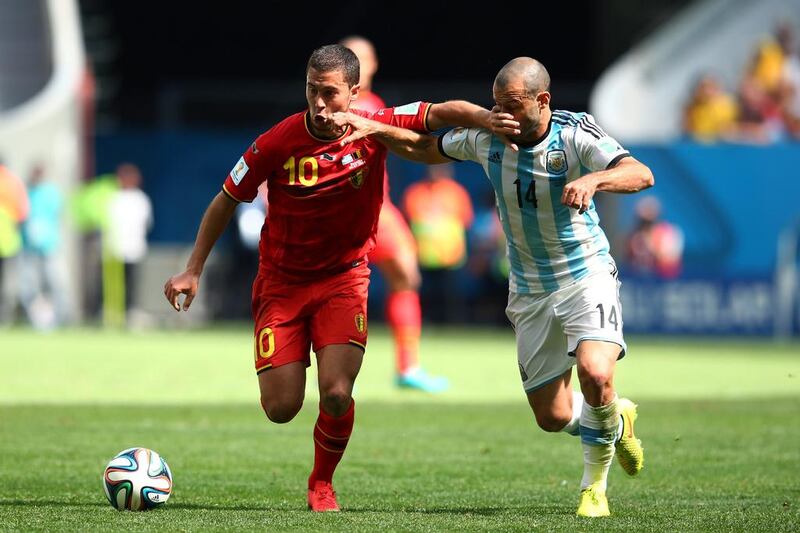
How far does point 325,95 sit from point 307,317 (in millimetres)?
1109

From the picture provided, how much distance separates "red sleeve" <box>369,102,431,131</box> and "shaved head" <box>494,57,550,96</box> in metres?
0.54

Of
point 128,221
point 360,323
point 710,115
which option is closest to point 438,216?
point 710,115

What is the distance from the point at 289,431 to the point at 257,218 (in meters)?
13.4

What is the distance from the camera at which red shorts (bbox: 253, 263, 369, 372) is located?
7.14 meters

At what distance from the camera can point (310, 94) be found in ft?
22.6

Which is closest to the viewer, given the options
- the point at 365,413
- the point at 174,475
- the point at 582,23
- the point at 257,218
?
the point at 174,475

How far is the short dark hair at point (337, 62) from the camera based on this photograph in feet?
22.4

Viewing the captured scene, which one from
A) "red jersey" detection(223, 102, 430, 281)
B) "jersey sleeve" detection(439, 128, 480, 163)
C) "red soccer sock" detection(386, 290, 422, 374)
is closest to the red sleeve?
"red jersey" detection(223, 102, 430, 281)

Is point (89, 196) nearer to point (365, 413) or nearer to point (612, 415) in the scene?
point (365, 413)

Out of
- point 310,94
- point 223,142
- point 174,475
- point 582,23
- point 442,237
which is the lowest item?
point 174,475

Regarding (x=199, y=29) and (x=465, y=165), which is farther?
(x=199, y=29)

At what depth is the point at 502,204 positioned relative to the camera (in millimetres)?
7082

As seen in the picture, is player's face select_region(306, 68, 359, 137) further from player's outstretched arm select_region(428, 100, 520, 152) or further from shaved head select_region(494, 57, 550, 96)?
shaved head select_region(494, 57, 550, 96)

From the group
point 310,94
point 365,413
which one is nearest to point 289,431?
point 365,413
